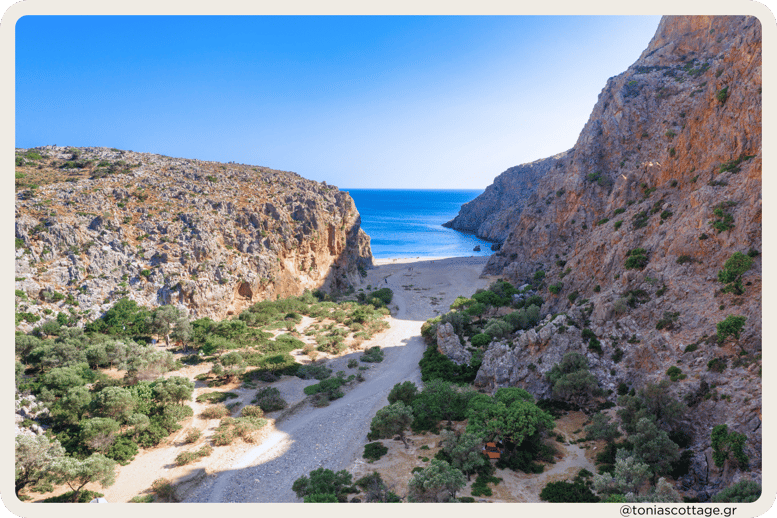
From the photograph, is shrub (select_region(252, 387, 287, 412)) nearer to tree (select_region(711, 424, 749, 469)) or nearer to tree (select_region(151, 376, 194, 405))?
tree (select_region(151, 376, 194, 405))

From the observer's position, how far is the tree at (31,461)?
56.9ft

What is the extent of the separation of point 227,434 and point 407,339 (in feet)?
84.1

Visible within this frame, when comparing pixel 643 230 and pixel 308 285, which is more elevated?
pixel 643 230

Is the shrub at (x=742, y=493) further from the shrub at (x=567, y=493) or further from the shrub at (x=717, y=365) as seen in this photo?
the shrub at (x=717, y=365)

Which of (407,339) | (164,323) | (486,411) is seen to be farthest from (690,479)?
(164,323)

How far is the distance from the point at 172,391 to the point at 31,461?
8.41 m

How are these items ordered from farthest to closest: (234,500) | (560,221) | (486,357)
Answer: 1. (560,221)
2. (486,357)
3. (234,500)

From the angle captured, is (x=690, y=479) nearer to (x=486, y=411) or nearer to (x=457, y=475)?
(x=486, y=411)

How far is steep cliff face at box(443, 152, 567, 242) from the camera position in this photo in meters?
135

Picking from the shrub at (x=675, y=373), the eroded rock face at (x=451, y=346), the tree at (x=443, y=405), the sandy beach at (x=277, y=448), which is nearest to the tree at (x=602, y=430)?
the shrub at (x=675, y=373)

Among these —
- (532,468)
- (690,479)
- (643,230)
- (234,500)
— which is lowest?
(234,500)

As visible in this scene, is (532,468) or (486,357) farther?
(486,357)

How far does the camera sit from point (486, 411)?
21.9m

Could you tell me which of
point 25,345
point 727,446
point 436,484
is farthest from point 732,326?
point 25,345
